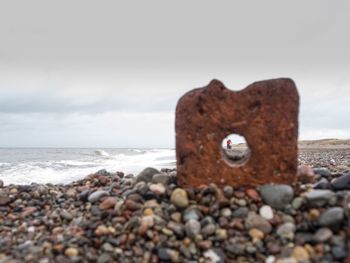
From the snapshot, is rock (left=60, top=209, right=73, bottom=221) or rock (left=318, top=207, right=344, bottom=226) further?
rock (left=60, top=209, right=73, bottom=221)

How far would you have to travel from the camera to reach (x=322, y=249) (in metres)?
3.34

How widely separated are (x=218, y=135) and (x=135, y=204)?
1.48 m

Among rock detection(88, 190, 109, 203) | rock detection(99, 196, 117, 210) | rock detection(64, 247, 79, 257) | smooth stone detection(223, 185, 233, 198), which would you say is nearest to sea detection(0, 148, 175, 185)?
rock detection(88, 190, 109, 203)

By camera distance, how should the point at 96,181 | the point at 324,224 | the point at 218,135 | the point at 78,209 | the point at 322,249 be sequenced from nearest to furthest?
the point at 322,249, the point at 324,224, the point at 218,135, the point at 78,209, the point at 96,181

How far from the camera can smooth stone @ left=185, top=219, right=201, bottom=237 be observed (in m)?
3.67

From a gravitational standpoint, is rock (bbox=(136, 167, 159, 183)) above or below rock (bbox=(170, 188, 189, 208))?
above

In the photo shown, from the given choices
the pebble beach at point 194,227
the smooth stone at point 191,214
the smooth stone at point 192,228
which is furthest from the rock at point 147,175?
the smooth stone at point 192,228

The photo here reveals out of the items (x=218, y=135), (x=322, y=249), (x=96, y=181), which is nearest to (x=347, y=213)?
(x=322, y=249)

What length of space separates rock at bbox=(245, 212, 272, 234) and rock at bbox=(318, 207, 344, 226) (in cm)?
58

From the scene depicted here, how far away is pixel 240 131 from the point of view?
4492 mm

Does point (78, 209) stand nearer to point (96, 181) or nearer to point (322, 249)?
point (96, 181)

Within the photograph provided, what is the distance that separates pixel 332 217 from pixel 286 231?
52cm

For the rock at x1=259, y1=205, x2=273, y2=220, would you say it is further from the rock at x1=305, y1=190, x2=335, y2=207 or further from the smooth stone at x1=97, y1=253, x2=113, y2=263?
the smooth stone at x1=97, y1=253, x2=113, y2=263

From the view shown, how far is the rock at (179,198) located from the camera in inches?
162
